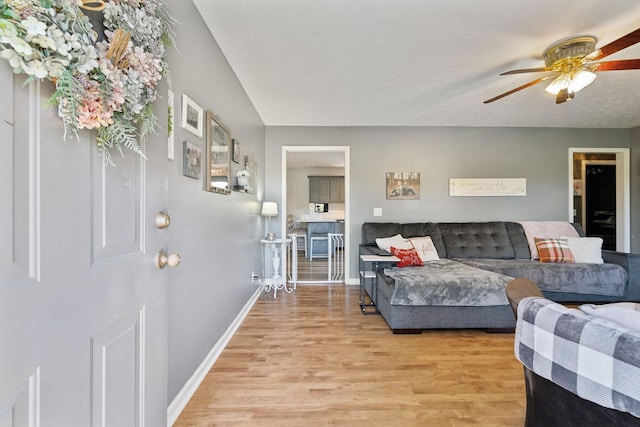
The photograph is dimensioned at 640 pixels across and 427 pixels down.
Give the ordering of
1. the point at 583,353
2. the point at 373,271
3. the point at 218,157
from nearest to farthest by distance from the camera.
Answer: the point at 583,353
the point at 218,157
the point at 373,271

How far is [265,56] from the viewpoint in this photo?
2.36 metres

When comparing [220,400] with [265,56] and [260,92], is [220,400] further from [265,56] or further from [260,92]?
[260,92]

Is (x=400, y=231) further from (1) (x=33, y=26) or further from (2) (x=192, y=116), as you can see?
(1) (x=33, y=26)

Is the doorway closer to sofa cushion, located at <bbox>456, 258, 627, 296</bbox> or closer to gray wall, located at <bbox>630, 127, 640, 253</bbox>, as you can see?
gray wall, located at <bbox>630, 127, 640, 253</bbox>

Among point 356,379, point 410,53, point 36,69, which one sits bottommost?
point 356,379

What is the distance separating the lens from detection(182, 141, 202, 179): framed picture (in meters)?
1.63

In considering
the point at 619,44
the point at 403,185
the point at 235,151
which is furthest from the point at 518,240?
the point at 235,151

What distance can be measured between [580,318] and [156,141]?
1584mm

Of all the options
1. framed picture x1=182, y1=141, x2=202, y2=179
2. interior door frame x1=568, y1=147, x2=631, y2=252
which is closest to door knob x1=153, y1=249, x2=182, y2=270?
framed picture x1=182, y1=141, x2=202, y2=179

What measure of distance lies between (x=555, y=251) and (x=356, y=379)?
3.20 metres

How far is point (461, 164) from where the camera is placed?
434 centimetres

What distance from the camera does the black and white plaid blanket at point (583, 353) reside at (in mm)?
782

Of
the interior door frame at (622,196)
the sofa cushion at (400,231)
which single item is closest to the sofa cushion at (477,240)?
the sofa cushion at (400,231)

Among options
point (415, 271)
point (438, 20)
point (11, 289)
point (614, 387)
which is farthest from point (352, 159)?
point (11, 289)
